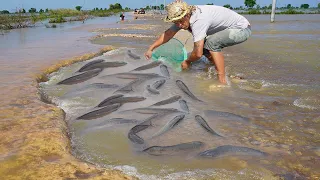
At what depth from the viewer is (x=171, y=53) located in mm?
6883

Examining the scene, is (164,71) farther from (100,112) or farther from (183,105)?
(100,112)

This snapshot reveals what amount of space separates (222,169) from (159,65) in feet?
13.0

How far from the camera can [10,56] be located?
8.22 m

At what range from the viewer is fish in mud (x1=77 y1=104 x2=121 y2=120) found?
369 cm

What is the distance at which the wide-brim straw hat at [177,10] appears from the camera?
179 inches

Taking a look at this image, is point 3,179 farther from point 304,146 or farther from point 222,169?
point 304,146

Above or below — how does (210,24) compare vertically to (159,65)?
above

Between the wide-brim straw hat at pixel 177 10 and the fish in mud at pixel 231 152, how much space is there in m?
2.46

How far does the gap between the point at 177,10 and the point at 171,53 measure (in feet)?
7.77

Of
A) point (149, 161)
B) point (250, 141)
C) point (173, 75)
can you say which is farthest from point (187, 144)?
point (173, 75)

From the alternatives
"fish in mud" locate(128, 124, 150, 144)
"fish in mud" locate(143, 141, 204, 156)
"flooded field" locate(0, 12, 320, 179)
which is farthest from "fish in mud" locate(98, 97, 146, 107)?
"fish in mud" locate(143, 141, 204, 156)

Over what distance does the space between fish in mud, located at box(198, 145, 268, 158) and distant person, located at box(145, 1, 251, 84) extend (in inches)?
94.0

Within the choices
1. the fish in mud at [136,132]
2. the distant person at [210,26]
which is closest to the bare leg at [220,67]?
the distant person at [210,26]

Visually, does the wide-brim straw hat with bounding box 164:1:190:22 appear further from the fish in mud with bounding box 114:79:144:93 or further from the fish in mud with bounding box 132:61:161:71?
the fish in mud with bounding box 132:61:161:71
